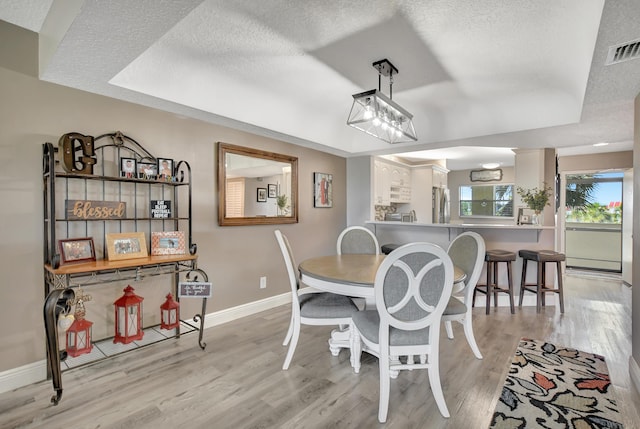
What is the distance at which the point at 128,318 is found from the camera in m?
2.40

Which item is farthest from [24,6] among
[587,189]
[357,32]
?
[587,189]

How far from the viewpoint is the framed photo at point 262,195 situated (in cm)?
369

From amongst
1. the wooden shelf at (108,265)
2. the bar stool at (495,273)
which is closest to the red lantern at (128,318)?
the wooden shelf at (108,265)

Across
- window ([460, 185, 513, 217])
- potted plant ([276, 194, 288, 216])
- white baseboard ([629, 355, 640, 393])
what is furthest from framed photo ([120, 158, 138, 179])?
window ([460, 185, 513, 217])

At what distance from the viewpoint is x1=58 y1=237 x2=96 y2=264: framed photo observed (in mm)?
2191

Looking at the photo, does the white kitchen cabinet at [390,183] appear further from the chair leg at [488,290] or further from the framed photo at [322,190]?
the chair leg at [488,290]

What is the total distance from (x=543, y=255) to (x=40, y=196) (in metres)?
4.82

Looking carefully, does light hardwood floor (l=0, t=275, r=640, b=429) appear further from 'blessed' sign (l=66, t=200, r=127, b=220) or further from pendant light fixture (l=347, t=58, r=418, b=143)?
pendant light fixture (l=347, t=58, r=418, b=143)

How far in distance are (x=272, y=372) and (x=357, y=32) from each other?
96.3 inches

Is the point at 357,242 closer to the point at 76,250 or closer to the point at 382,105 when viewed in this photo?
the point at 382,105

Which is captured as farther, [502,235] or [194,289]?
[502,235]

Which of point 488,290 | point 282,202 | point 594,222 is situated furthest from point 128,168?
point 594,222

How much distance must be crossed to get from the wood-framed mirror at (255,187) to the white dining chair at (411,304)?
6.84 ft

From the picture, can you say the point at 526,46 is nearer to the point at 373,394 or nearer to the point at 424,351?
the point at 424,351
